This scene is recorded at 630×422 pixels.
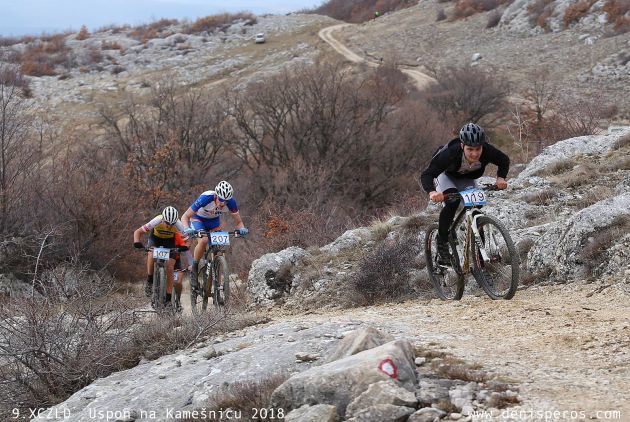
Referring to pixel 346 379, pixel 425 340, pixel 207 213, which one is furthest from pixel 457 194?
pixel 207 213

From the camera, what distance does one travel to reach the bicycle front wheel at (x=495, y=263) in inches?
269

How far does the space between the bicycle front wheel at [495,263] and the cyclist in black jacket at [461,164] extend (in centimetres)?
47

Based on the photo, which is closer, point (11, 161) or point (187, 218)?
point (187, 218)

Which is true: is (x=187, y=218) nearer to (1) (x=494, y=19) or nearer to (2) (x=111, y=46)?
(1) (x=494, y=19)

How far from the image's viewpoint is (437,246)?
804 centimetres

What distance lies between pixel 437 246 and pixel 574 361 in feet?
9.59

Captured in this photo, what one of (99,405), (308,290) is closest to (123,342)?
(99,405)

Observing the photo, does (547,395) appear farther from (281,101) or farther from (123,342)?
(281,101)

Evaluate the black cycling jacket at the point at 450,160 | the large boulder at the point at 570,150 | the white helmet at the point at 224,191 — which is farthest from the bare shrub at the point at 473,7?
the black cycling jacket at the point at 450,160

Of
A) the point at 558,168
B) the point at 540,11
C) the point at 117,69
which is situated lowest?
the point at 558,168

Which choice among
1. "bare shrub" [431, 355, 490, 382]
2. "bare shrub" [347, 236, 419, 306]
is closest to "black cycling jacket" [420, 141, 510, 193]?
"bare shrub" [431, 355, 490, 382]

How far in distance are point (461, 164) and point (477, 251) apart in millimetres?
922

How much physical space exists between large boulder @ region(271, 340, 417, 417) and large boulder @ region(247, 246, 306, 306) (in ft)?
19.2

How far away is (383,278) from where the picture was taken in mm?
9477
